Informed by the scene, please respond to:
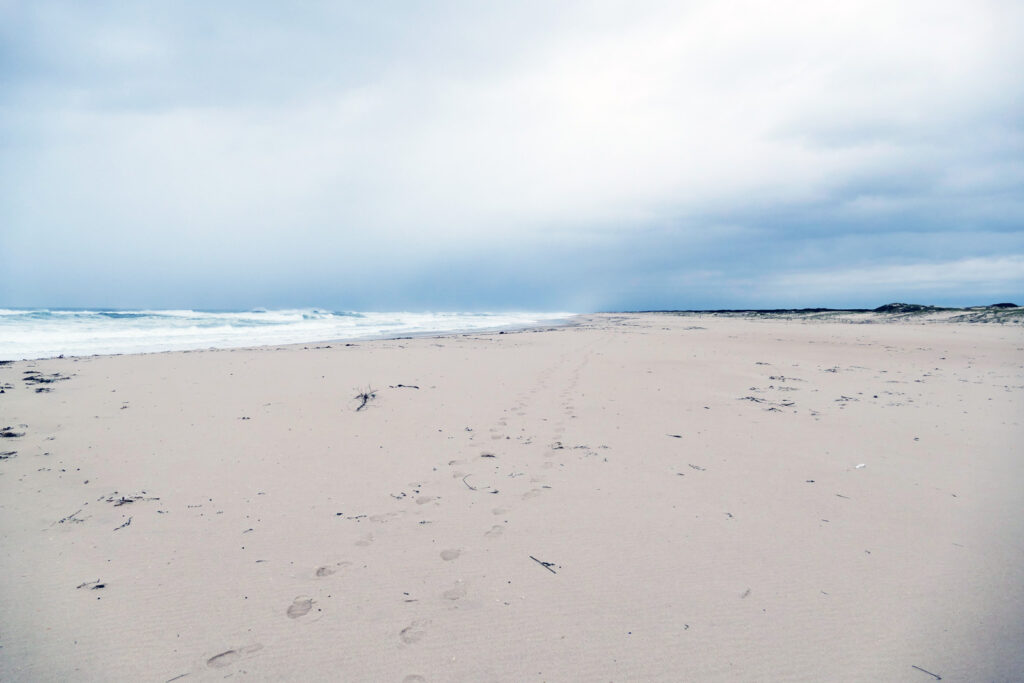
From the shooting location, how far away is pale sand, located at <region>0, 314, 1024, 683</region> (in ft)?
7.13

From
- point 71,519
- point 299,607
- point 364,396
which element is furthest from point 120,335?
point 299,607

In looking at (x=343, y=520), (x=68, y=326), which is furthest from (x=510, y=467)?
(x=68, y=326)

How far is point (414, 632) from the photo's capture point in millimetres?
2303

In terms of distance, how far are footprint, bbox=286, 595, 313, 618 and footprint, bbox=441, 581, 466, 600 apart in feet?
2.30

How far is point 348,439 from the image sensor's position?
520 cm

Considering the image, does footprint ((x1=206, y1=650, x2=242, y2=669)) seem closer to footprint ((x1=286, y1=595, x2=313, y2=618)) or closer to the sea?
footprint ((x1=286, y1=595, x2=313, y2=618))

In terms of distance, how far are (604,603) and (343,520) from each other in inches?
75.4

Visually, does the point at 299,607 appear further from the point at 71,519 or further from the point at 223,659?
the point at 71,519

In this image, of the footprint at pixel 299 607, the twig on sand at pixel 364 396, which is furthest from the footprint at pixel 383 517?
the twig on sand at pixel 364 396

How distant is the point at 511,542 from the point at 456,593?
0.58 meters

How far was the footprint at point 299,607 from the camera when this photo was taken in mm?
2418

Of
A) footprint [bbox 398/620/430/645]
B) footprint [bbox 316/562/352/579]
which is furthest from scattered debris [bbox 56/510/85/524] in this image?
footprint [bbox 398/620/430/645]

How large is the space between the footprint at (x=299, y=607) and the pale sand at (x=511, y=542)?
0.03 ft

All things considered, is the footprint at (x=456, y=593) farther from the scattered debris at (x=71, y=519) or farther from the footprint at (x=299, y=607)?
the scattered debris at (x=71, y=519)
